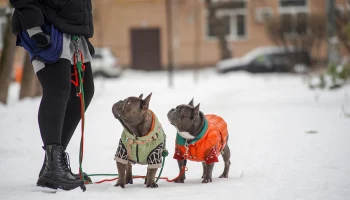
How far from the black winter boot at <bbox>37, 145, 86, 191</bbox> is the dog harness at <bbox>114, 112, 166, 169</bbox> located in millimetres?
372

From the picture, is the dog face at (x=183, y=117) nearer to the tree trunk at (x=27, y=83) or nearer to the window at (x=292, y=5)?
the tree trunk at (x=27, y=83)

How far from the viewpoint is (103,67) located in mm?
26891

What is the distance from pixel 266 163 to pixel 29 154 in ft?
7.89

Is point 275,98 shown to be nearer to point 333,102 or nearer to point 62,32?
point 333,102

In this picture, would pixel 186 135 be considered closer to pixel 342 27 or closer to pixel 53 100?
pixel 53 100

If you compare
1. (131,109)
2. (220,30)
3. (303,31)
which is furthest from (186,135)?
(220,30)

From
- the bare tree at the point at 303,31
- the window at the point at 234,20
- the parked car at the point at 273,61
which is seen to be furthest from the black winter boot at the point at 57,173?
the window at the point at 234,20

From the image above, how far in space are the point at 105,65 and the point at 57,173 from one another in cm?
2325

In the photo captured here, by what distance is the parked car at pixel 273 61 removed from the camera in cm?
2481

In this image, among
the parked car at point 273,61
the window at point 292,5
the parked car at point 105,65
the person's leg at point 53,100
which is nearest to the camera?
the person's leg at point 53,100

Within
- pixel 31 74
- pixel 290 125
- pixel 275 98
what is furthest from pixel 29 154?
pixel 275 98

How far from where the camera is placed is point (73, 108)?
14.6 feet

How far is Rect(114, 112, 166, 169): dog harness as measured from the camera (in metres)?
4.07

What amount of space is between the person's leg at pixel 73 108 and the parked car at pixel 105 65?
22422 millimetres
